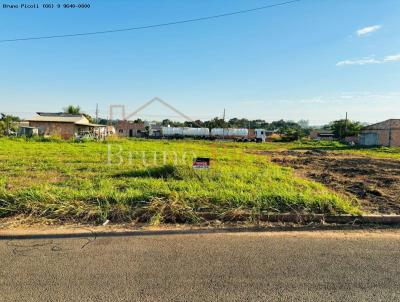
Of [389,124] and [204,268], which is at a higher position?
[389,124]

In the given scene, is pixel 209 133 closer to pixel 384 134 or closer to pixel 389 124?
pixel 384 134

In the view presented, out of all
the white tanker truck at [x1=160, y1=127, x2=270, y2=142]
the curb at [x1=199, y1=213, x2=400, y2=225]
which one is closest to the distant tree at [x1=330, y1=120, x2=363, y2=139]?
the white tanker truck at [x1=160, y1=127, x2=270, y2=142]

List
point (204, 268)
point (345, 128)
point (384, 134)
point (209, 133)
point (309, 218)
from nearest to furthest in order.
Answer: point (204, 268) < point (309, 218) < point (384, 134) < point (345, 128) < point (209, 133)

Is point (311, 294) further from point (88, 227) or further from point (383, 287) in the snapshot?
point (88, 227)

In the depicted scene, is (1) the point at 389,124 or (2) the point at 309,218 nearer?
(2) the point at 309,218

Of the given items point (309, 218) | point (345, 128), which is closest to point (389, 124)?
point (345, 128)

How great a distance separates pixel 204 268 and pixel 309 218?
2.88 m

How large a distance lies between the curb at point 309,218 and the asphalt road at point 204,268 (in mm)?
Answer: 683

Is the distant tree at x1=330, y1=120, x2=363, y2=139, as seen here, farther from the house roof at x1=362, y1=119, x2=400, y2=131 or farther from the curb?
the curb

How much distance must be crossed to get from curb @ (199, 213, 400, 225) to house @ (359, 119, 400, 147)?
137ft

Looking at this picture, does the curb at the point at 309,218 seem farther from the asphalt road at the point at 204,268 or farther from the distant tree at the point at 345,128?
the distant tree at the point at 345,128

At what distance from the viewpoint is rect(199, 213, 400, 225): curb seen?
5.83 m

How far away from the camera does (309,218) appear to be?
586cm

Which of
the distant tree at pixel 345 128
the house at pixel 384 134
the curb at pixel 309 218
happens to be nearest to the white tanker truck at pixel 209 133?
the distant tree at pixel 345 128
